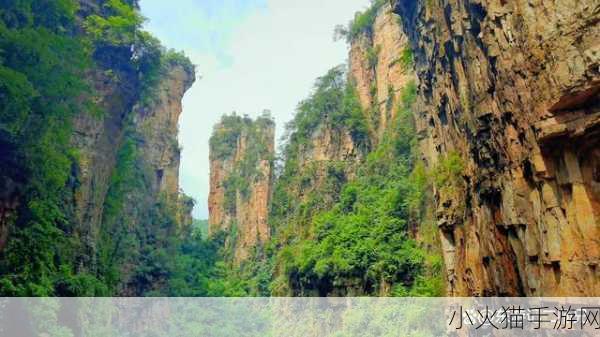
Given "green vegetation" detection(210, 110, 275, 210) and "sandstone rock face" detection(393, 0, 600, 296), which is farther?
"green vegetation" detection(210, 110, 275, 210)

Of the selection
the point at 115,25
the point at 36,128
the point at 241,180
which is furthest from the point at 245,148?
the point at 36,128

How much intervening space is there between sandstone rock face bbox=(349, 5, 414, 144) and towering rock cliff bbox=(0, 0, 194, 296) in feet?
46.0

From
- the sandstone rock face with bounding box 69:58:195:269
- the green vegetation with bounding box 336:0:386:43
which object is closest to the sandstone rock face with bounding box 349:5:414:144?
the green vegetation with bounding box 336:0:386:43

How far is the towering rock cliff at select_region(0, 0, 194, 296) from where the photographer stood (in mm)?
11984

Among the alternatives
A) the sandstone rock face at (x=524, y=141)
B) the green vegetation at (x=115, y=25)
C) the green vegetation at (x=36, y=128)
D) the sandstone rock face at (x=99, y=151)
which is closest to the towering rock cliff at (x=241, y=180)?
the sandstone rock face at (x=99, y=151)

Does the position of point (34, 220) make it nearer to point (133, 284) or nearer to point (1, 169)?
point (1, 169)

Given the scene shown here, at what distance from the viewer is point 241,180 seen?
47000 mm

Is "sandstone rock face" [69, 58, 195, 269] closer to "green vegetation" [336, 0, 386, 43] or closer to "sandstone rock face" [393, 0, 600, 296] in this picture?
"sandstone rock face" [393, 0, 600, 296]

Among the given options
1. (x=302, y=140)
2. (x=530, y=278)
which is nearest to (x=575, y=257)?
(x=530, y=278)

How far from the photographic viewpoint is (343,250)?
2412 cm

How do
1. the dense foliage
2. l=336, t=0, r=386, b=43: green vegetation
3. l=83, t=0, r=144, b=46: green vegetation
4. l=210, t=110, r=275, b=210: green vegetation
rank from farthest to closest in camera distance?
l=210, t=110, r=275, b=210: green vegetation, l=336, t=0, r=386, b=43: green vegetation, the dense foliage, l=83, t=0, r=144, b=46: green vegetation

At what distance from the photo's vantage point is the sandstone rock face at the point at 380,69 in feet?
103

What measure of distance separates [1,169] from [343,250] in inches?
611

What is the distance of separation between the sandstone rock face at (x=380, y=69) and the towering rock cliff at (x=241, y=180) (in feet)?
38.8
